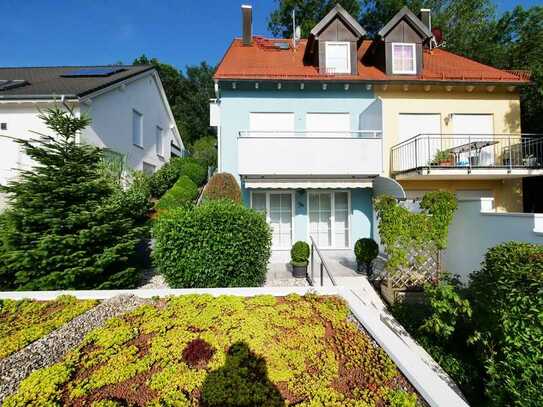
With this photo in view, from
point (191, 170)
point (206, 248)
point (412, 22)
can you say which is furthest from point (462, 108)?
point (191, 170)

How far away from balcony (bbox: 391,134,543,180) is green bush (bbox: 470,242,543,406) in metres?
9.56

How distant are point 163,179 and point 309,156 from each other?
16.7m

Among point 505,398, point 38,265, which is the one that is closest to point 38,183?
Answer: point 38,265

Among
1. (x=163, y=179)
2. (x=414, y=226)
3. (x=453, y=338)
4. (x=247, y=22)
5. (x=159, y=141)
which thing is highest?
(x=247, y=22)

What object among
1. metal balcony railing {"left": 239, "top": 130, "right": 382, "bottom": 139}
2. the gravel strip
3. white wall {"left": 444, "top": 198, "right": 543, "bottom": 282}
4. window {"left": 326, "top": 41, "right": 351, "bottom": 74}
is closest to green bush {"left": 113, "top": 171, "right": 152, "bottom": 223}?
the gravel strip

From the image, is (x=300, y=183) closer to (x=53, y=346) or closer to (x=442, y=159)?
(x=442, y=159)

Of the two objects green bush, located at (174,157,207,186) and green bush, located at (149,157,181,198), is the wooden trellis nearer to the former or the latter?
green bush, located at (149,157,181,198)

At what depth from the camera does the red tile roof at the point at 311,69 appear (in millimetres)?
15273

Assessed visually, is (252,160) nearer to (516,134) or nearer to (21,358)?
(21,358)

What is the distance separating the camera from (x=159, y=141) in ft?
92.2

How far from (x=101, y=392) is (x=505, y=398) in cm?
631

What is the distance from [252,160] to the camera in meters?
13.5

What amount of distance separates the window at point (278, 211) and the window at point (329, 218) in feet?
4.58

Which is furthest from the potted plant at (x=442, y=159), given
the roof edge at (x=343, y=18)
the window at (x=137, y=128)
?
the window at (x=137, y=128)
